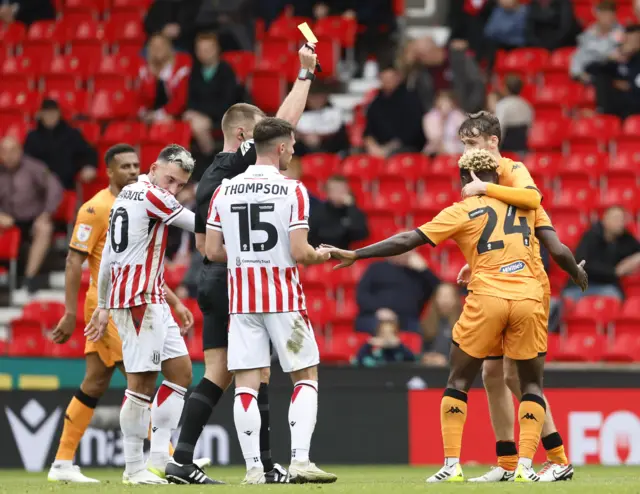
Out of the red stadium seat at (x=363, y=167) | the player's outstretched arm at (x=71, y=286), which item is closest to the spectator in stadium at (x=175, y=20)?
the red stadium seat at (x=363, y=167)

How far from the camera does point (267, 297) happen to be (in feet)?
25.7

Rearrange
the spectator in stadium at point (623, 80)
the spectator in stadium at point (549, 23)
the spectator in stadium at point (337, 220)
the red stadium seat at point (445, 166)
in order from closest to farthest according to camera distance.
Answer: the spectator in stadium at point (337, 220) → the red stadium seat at point (445, 166) → the spectator in stadium at point (623, 80) → the spectator in stadium at point (549, 23)

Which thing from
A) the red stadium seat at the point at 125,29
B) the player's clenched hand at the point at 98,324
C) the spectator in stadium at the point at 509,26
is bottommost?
the player's clenched hand at the point at 98,324

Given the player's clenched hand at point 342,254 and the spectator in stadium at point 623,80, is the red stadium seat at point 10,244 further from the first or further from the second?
the player's clenched hand at point 342,254

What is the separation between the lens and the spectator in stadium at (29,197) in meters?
15.6

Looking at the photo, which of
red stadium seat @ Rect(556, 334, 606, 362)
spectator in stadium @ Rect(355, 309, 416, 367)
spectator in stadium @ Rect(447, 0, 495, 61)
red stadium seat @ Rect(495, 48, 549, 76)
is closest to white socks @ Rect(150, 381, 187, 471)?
spectator in stadium @ Rect(355, 309, 416, 367)

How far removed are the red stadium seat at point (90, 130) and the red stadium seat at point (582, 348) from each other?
21.8ft

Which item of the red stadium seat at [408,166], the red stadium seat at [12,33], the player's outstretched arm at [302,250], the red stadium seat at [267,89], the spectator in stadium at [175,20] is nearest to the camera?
the player's outstretched arm at [302,250]

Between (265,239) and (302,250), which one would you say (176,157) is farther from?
(302,250)

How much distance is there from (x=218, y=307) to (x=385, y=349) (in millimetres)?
4787

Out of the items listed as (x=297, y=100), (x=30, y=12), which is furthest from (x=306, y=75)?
(x=30, y=12)

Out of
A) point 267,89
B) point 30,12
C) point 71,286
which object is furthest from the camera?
point 30,12

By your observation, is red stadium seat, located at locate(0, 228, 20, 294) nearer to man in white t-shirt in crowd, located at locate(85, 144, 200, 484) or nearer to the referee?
man in white t-shirt in crowd, located at locate(85, 144, 200, 484)

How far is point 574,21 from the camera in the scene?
58.2 ft
